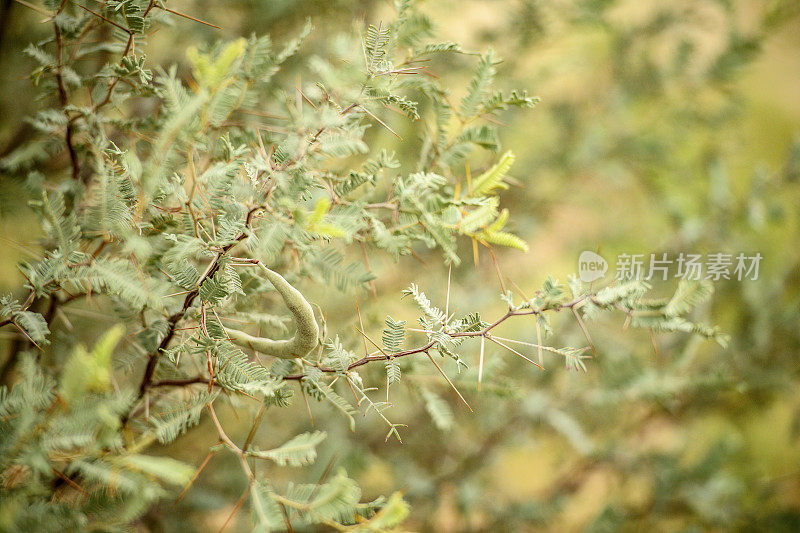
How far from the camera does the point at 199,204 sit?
289mm

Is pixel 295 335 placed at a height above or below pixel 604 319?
below

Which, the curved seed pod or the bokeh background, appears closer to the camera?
the curved seed pod

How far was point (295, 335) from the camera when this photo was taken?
1.01ft

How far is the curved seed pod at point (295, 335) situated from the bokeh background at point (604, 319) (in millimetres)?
246

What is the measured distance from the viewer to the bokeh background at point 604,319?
67 centimetres

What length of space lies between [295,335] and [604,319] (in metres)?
0.62

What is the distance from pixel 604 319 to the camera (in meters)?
0.80

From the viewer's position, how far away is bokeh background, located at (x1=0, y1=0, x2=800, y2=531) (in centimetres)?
67

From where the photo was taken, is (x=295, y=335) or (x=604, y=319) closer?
(x=295, y=335)

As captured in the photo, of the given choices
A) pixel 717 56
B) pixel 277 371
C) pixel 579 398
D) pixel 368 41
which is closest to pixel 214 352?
pixel 277 371

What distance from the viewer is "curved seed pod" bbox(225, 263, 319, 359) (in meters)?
0.28

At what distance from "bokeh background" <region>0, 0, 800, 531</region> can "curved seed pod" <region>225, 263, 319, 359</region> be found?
9.7 inches

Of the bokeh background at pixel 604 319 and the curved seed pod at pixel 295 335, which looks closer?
the curved seed pod at pixel 295 335

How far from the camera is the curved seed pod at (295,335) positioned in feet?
0.91
